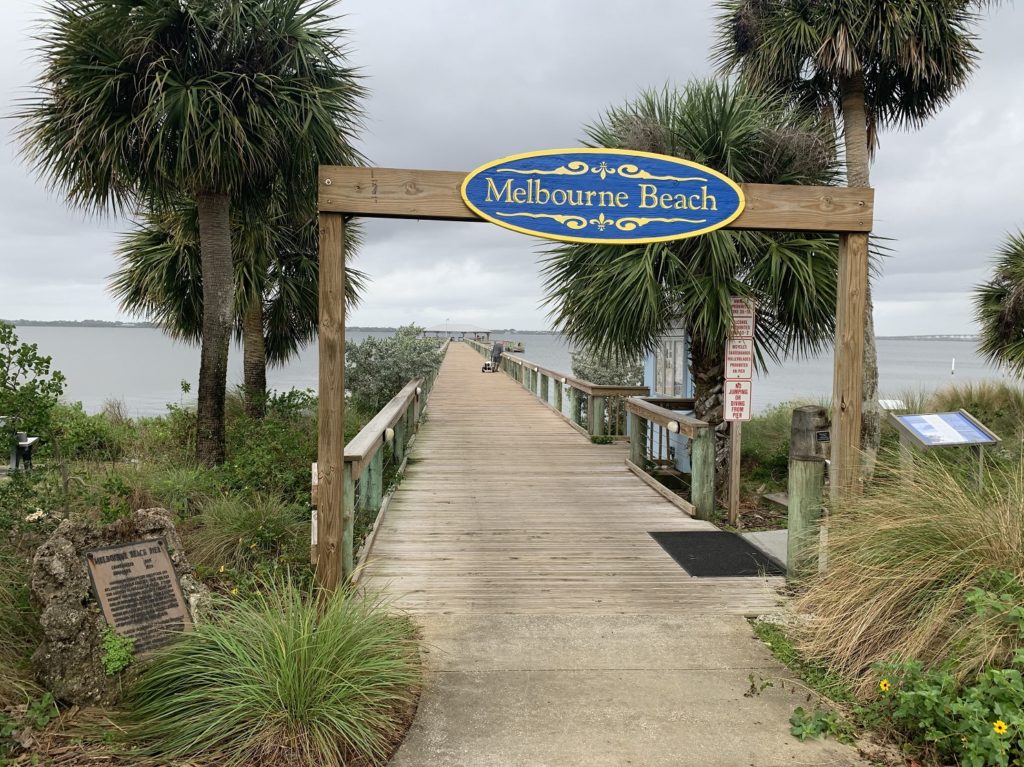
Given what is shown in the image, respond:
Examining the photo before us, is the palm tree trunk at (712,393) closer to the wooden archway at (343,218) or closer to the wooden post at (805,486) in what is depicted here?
the wooden post at (805,486)

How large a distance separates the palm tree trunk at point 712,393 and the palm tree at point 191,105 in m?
4.88

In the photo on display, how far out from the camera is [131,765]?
9.52 feet

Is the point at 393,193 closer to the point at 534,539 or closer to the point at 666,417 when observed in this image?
the point at 534,539

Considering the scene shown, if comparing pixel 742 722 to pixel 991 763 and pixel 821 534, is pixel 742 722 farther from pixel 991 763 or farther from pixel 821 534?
pixel 821 534

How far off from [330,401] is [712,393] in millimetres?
5155

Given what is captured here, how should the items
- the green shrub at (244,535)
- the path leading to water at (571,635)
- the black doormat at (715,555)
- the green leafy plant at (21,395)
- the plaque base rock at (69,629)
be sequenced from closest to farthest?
1. the path leading to water at (571,635)
2. the plaque base rock at (69,629)
3. the green leafy plant at (21,395)
4. the green shrub at (244,535)
5. the black doormat at (715,555)

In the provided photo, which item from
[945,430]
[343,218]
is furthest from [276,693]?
[945,430]

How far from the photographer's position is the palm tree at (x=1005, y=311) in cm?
1270

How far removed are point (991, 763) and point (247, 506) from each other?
5.04 metres

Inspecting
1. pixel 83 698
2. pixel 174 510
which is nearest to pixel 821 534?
pixel 83 698

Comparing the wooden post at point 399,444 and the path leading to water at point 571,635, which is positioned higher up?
the wooden post at point 399,444

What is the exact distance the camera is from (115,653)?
338cm

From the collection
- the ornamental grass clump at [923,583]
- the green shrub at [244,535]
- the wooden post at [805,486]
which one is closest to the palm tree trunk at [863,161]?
the wooden post at [805,486]

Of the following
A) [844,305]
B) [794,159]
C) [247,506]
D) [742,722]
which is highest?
[794,159]
